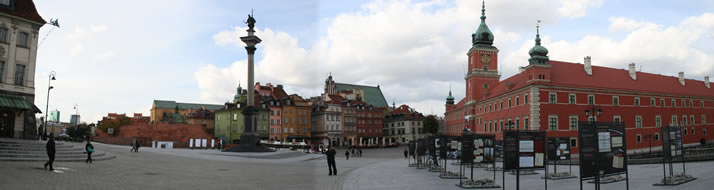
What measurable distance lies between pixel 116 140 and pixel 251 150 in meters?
37.6

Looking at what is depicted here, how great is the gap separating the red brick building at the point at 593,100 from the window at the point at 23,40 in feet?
173

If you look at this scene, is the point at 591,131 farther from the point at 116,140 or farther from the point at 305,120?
the point at 305,120

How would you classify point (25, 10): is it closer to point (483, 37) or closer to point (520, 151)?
point (520, 151)

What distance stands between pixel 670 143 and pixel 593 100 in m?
50.9

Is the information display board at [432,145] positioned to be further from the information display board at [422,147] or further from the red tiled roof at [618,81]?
the red tiled roof at [618,81]

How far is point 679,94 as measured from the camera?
7075 centimetres

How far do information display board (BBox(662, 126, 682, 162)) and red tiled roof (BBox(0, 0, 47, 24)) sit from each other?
37539mm

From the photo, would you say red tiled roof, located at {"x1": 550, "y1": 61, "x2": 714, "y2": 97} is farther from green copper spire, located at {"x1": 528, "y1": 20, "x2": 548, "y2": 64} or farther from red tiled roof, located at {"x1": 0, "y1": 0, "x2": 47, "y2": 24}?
red tiled roof, located at {"x1": 0, "y1": 0, "x2": 47, "y2": 24}

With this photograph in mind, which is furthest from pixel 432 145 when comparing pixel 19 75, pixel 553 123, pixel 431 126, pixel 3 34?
pixel 431 126

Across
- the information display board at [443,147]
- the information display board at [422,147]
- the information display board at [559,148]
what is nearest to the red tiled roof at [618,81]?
the information display board at [422,147]

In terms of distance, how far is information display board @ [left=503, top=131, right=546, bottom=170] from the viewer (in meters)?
13.9

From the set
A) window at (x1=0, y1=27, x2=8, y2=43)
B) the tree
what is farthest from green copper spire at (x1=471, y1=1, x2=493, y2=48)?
window at (x1=0, y1=27, x2=8, y2=43)

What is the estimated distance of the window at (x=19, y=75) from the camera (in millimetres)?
32375

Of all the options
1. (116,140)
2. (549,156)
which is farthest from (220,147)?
(549,156)
